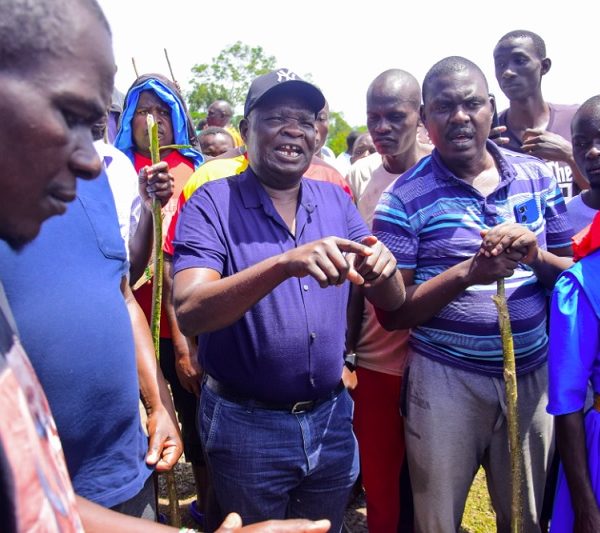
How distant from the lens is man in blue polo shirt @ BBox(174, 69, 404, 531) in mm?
2143

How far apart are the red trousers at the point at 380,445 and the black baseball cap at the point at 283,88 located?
1374 millimetres

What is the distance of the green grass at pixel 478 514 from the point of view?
351 cm

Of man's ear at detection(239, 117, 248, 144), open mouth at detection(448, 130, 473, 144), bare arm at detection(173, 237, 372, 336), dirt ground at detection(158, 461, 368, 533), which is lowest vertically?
dirt ground at detection(158, 461, 368, 533)

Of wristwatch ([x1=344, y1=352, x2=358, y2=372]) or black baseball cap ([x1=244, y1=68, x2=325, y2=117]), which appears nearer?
black baseball cap ([x1=244, y1=68, x2=325, y2=117])

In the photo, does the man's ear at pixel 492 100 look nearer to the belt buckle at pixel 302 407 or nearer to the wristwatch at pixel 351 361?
the wristwatch at pixel 351 361

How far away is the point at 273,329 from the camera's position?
216cm

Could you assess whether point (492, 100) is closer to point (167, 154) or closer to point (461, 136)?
point (461, 136)

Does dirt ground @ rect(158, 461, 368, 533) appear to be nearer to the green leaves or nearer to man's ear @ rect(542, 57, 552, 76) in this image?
the green leaves

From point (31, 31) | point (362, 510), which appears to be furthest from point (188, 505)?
point (31, 31)

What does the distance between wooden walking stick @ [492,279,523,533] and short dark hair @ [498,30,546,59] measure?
2.41 meters

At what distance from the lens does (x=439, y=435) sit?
2.54m

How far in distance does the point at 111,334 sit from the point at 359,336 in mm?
1598

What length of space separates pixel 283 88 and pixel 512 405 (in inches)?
59.8

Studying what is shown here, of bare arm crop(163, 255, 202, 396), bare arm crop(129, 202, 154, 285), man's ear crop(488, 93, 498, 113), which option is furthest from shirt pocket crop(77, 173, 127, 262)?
man's ear crop(488, 93, 498, 113)
